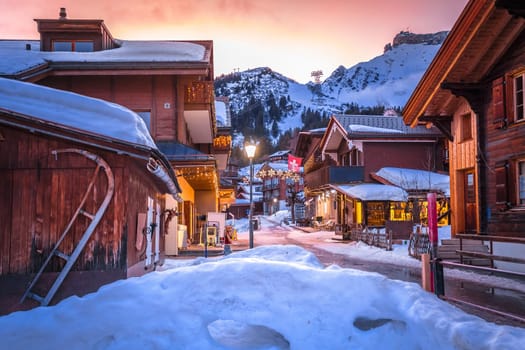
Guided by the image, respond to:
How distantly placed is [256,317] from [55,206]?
432cm

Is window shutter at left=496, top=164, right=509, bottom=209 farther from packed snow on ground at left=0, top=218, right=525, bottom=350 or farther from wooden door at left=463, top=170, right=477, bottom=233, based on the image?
packed snow on ground at left=0, top=218, right=525, bottom=350

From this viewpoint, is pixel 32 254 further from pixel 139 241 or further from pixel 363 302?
pixel 363 302

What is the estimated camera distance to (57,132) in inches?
323

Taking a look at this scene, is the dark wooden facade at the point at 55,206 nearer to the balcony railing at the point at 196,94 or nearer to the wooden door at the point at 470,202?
the balcony railing at the point at 196,94

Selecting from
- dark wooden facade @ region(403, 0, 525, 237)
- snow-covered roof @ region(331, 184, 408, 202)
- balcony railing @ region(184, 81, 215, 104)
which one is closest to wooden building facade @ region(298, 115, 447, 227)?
snow-covered roof @ region(331, 184, 408, 202)

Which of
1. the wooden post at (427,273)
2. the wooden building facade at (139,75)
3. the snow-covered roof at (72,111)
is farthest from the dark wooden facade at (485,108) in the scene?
the snow-covered roof at (72,111)

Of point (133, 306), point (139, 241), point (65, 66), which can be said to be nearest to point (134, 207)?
point (139, 241)

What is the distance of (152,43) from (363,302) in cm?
1921

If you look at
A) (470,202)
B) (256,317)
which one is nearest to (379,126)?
(470,202)

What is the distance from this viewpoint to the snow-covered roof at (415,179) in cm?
3061

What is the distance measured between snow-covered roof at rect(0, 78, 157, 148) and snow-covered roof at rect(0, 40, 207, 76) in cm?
960

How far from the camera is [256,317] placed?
21.8ft

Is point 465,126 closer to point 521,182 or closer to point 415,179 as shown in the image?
point 521,182

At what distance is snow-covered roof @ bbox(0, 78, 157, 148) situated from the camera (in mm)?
8328
